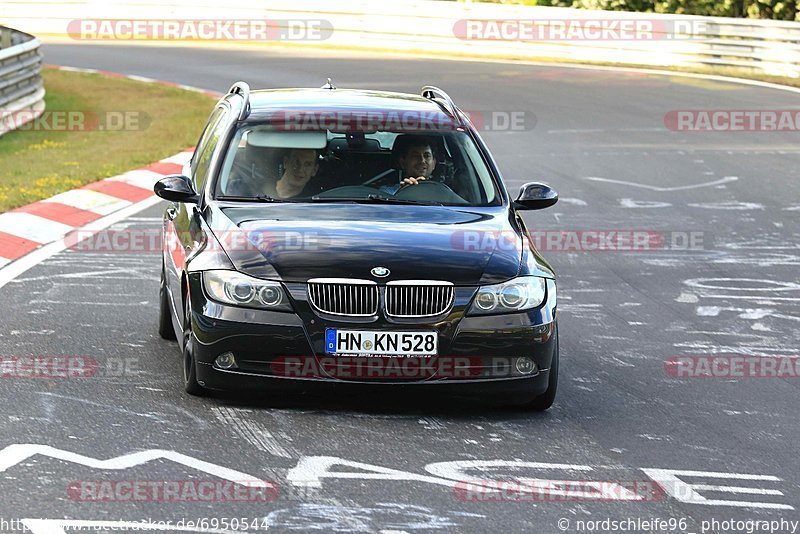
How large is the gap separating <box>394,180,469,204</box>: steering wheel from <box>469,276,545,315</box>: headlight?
1.16 m

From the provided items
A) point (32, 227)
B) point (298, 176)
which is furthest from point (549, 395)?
point (32, 227)

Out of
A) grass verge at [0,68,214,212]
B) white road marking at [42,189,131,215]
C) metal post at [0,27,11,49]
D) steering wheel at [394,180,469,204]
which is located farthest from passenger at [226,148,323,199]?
metal post at [0,27,11,49]

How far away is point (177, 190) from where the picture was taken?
8.41 meters

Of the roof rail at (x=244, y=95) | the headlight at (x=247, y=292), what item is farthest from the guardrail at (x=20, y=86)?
the headlight at (x=247, y=292)

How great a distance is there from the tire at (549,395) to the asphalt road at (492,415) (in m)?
0.05

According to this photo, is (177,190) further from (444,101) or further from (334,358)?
(444,101)

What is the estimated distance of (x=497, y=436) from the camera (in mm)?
7266

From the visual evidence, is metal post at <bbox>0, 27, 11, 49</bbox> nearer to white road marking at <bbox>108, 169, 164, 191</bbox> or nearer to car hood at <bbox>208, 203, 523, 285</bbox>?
white road marking at <bbox>108, 169, 164, 191</bbox>

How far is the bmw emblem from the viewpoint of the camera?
Result: 24.3ft

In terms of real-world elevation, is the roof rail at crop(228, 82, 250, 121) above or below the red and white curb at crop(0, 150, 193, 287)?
above

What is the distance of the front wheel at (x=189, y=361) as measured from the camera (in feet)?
25.2

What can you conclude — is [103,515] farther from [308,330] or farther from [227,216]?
[227,216]

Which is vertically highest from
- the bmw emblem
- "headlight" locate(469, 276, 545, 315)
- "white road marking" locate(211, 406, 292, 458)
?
the bmw emblem

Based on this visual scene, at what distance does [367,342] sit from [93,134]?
14686 mm
